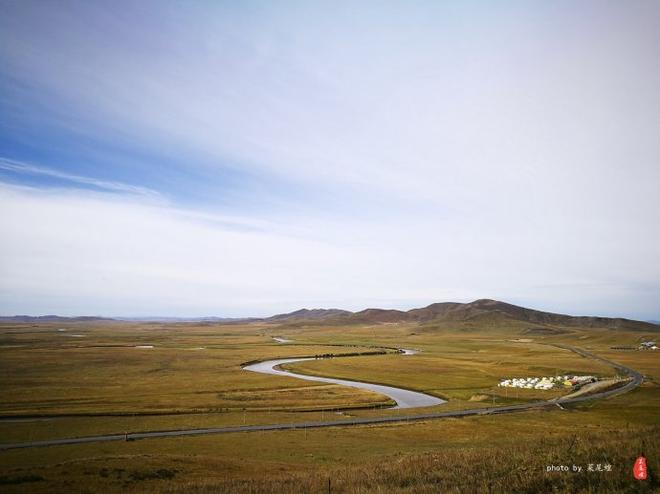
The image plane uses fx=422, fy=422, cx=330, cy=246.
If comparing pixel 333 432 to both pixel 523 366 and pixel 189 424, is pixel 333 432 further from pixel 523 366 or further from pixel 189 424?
pixel 523 366

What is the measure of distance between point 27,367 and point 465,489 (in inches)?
4567

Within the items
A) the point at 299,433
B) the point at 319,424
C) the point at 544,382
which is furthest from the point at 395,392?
the point at 299,433

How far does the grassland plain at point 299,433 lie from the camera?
21.0 metres

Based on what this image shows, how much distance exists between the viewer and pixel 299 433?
46.3 m

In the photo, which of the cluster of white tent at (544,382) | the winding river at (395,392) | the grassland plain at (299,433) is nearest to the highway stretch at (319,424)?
the grassland plain at (299,433)

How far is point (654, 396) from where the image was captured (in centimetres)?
6931

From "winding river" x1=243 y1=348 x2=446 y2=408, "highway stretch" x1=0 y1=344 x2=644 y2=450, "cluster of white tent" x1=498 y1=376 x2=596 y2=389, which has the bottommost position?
"winding river" x1=243 y1=348 x2=446 y2=408

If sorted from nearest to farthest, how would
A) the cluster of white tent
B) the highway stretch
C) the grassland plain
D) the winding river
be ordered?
the grassland plain
the highway stretch
the winding river
the cluster of white tent

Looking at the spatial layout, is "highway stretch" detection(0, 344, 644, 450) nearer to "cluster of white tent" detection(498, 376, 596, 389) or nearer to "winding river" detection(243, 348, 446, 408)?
"winding river" detection(243, 348, 446, 408)

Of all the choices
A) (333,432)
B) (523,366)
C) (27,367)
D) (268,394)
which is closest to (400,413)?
(333,432)

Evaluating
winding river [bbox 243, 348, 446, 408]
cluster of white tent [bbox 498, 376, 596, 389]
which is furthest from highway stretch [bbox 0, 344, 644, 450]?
cluster of white tent [bbox 498, 376, 596, 389]

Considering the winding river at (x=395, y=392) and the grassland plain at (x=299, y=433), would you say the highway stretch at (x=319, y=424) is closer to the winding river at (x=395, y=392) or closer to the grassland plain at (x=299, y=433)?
the grassland plain at (x=299, y=433)

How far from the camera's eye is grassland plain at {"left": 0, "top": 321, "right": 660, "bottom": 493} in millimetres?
21047

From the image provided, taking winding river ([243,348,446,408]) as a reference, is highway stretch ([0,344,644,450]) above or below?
above
